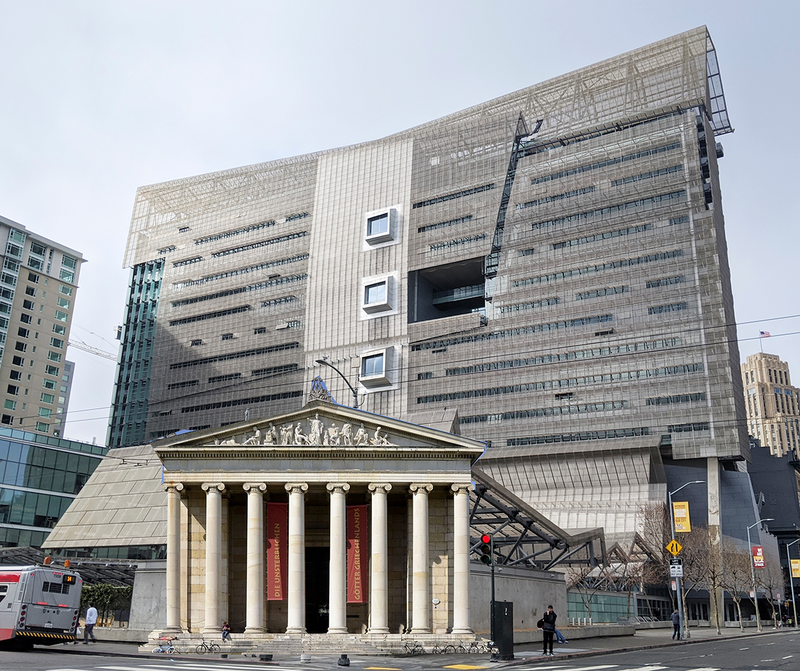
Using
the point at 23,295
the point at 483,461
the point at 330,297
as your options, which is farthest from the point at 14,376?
the point at 483,461

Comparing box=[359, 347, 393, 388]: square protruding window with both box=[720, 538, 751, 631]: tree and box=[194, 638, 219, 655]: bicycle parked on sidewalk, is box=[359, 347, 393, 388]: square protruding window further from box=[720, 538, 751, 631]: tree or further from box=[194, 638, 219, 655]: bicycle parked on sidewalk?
box=[194, 638, 219, 655]: bicycle parked on sidewalk

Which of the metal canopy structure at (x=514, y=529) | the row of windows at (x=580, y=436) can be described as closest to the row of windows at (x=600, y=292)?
the row of windows at (x=580, y=436)

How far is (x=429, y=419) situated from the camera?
3017 inches

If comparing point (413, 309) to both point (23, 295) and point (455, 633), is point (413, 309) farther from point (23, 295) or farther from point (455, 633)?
point (455, 633)

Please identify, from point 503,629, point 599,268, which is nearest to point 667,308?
point 599,268

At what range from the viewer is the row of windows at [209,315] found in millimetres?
162075

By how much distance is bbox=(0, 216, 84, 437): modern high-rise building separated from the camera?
463ft

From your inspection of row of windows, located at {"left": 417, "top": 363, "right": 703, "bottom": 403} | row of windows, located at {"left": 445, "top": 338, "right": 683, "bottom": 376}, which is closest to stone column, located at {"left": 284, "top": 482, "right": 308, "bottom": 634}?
row of windows, located at {"left": 417, "top": 363, "right": 703, "bottom": 403}

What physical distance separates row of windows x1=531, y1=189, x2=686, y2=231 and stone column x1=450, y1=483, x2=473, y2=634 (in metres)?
90.5

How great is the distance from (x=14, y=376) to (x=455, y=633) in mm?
123223

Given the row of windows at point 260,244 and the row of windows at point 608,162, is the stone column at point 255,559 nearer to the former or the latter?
the row of windows at point 608,162

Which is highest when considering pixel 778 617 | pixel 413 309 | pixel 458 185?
pixel 458 185

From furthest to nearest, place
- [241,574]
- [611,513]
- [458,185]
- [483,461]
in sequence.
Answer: [458,185] < [483,461] < [611,513] < [241,574]

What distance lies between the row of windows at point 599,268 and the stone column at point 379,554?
87.7 metres
